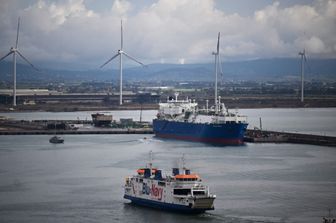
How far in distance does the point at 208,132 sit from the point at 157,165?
14.9m

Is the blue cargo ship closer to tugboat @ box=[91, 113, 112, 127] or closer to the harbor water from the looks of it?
the harbor water

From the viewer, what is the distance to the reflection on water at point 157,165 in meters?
25.2

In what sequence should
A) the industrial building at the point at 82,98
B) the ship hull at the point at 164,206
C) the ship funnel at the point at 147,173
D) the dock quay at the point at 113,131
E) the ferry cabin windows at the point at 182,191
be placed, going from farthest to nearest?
1. the industrial building at the point at 82,98
2. the dock quay at the point at 113,131
3. the ship funnel at the point at 147,173
4. the ferry cabin windows at the point at 182,191
5. the ship hull at the point at 164,206

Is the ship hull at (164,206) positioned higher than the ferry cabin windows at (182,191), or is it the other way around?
the ferry cabin windows at (182,191)

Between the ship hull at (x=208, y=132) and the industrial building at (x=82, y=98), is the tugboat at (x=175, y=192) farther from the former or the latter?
the industrial building at (x=82, y=98)

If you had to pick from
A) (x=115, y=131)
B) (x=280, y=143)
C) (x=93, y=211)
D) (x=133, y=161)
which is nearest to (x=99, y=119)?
(x=115, y=131)

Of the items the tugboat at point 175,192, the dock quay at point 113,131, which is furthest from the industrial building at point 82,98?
the tugboat at point 175,192

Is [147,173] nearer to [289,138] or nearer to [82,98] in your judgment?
[289,138]

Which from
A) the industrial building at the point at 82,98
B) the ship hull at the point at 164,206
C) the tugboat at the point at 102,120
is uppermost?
the industrial building at the point at 82,98

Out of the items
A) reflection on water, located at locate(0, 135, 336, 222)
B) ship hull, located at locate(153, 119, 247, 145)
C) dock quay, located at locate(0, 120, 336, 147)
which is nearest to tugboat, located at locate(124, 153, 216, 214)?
reflection on water, located at locate(0, 135, 336, 222)

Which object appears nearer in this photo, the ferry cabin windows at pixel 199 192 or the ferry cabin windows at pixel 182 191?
the ferry cabin windows at pixel 199 192

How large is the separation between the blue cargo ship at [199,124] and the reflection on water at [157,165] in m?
1.46

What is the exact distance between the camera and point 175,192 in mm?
24625

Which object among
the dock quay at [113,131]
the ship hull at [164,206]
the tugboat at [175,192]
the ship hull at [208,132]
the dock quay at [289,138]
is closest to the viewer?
the tugboat at [175,192]
